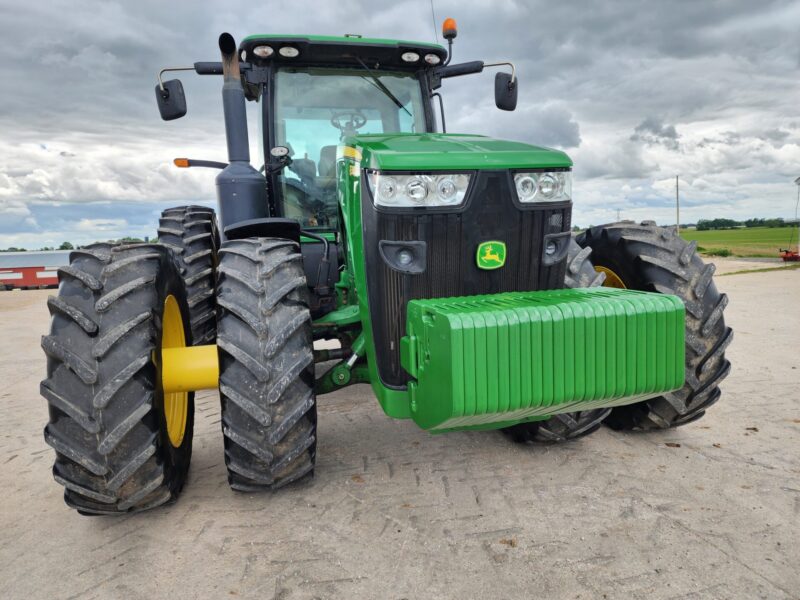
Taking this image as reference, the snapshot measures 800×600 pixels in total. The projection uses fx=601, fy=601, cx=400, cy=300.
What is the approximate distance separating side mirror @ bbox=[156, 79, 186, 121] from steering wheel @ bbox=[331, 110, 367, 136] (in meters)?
1.04

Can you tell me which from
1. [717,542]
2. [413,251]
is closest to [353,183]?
[413,251]

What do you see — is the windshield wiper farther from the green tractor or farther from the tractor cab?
the green tractor

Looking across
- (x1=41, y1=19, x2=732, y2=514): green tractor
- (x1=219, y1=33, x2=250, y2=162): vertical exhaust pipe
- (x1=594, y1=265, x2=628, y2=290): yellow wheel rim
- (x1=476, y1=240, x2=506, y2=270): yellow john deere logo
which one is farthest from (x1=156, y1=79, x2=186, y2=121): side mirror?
(x1=594, y1=265, x2=628, y2=290): yellow wheel rim

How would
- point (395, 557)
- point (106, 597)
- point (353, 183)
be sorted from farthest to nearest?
point (353, 183)
point (395, 557)
point (106, 597)

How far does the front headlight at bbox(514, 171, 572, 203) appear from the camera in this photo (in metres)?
2.85

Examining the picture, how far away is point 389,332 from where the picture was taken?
287cm

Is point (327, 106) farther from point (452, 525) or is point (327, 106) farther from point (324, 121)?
point (452, 525)

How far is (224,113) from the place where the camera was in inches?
158

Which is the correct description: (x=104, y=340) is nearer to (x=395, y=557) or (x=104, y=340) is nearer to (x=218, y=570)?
(x=218, y=570)

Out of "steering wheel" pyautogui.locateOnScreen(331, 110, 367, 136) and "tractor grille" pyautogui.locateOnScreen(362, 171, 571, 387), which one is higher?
"steering wheel" pyautogui.locateOnScreen(331, 110, 367, 136)

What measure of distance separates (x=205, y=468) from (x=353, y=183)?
6.14 ft

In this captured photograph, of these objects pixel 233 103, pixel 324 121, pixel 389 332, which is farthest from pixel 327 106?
pixel 389 332

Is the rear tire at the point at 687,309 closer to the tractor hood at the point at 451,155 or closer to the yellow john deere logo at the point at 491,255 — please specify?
the tractor hood at the point at 451,155

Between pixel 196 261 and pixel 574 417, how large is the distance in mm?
2993
